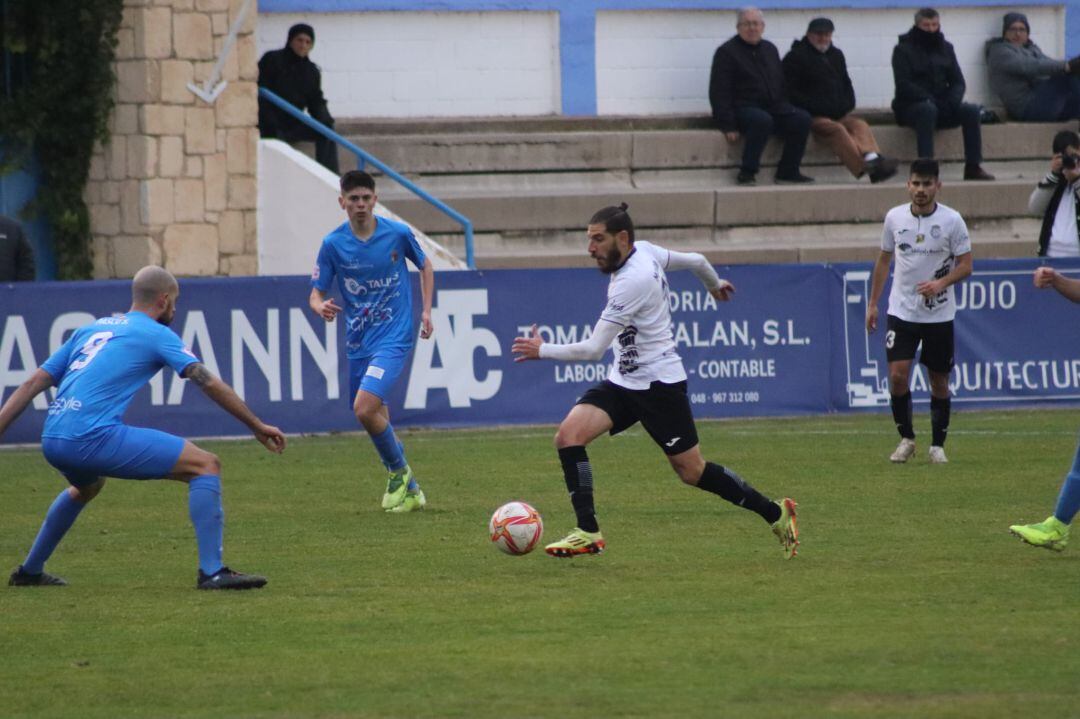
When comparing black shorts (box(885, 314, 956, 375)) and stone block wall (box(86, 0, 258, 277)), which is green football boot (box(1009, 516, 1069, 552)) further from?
stone block wall (box(86, 0, 258, 277))

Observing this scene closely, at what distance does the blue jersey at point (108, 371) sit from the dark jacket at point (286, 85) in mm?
13396

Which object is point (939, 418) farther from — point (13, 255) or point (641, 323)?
point (13, 255)

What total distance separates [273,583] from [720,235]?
47.5 feet

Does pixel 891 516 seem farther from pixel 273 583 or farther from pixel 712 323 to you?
pixel 712 323

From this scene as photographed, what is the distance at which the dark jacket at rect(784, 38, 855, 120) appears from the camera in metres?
23.1

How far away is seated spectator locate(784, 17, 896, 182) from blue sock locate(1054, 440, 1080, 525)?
47.9 feet

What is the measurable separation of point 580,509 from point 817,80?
48.7 ft

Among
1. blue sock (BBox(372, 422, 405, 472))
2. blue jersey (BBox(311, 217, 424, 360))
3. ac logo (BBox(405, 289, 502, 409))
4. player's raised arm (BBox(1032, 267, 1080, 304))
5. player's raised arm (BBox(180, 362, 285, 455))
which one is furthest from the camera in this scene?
ac logo (BBox(405, 289, 502, 409))

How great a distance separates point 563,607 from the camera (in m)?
7.86

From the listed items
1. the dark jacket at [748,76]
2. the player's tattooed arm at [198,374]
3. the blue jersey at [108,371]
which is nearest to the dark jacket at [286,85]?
the dark jacket at [748,76]

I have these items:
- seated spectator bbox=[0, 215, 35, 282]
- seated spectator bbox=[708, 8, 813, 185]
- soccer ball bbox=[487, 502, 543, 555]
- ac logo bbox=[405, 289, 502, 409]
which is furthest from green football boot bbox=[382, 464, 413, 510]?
seated spectator bbox=[708, 8, 813, 185]

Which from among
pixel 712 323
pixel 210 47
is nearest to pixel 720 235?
pixel 712 323

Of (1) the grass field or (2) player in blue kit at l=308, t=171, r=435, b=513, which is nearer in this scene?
(1) the grass field

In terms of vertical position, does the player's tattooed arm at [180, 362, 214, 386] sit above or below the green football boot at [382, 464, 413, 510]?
above
